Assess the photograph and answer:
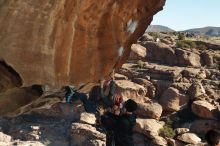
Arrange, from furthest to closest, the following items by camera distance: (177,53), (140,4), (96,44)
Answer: (177,53) < (140,4) < (96,44)

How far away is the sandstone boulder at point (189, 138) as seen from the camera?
27203 mm

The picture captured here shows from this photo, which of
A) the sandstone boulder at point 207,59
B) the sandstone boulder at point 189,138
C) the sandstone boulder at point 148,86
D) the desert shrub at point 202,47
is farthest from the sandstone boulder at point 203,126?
the desert shrub at point 202,47

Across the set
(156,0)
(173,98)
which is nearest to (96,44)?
(156,0)

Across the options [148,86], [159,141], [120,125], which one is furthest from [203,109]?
[120,125]

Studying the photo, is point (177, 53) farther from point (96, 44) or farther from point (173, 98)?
point (96, 44)

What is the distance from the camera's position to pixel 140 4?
695 cm

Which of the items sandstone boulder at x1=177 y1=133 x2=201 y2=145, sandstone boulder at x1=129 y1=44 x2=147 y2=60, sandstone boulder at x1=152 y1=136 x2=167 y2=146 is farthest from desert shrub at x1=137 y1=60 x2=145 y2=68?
sandstone boulder at x1=152 y1=136 x2=167 y2=146

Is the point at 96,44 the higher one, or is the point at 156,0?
the point at 156,0

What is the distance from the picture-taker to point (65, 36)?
5773 millimetres

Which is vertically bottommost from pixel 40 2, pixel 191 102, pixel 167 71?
pixel 191 102

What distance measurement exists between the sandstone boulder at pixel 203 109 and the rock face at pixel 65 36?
24.3 m

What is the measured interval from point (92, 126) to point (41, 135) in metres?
3.76

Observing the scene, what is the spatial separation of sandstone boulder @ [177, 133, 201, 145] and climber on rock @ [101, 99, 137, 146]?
19220 mm

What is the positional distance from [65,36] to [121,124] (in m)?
3.04
